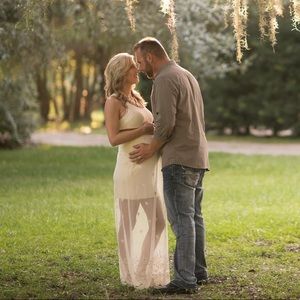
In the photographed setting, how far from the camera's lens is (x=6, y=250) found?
7.99 metres

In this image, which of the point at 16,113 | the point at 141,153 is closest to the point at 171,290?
the point at 141,153

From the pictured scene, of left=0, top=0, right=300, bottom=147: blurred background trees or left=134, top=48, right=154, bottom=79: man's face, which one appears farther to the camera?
left=0, top=0, right=300, bottom=147: blurred background trees

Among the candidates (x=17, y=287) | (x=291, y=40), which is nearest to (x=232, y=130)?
(x=291, y=40)

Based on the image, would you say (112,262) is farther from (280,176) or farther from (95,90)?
(95,90)

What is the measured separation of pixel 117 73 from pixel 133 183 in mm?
858

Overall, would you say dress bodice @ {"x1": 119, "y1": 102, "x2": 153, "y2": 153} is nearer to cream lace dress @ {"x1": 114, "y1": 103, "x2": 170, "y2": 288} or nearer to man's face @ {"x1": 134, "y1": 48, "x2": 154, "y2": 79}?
cream lace dress @ {"x1": 114, "y1": 103, "x2": 170, "y2": 288}

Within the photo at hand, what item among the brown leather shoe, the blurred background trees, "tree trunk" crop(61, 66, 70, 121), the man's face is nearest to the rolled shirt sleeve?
the man's face

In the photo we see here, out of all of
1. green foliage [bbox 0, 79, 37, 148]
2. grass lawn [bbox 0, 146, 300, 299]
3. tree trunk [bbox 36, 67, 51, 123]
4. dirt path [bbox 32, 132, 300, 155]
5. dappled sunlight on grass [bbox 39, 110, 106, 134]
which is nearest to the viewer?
grass lawn [bbox 0, 146, 300, 299]

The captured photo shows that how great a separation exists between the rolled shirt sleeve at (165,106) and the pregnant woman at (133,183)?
0.88 feet

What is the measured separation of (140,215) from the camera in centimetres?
616

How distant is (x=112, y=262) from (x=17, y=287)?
1.29 metres

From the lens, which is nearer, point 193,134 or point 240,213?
point 193,134

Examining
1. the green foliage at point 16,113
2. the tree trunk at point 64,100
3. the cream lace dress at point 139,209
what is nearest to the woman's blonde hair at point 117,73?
the cream lace dress at point 139,209

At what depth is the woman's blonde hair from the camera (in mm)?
6078
